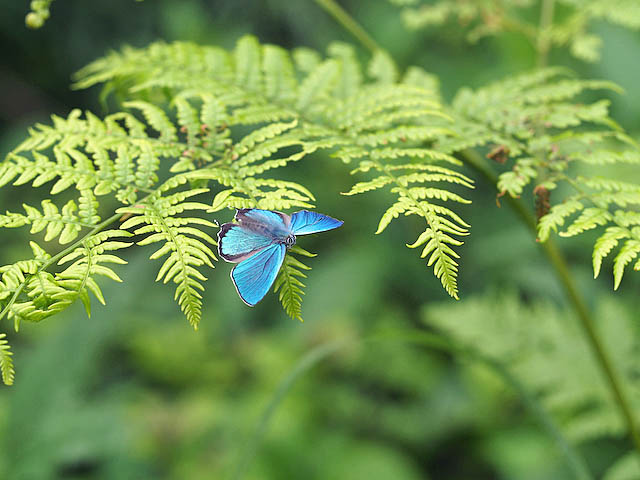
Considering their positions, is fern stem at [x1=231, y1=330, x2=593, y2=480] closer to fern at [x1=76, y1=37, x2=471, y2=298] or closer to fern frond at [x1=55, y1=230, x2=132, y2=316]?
fern at [x1=76, y1=37, x2=471, y2=298]

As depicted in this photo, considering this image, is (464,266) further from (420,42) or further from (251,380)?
(420,42)

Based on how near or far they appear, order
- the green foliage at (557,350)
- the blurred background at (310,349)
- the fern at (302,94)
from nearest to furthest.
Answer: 1. the fern at (302,94)
2. the green foliage at (557,350)
3. the blurred background at (310,349)

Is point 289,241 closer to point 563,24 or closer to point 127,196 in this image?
point 127,196

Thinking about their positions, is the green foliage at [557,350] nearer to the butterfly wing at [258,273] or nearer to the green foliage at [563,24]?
the green foliage at [563,24]

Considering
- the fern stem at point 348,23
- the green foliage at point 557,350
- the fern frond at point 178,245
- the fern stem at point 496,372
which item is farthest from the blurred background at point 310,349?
the fern frond at point 178,245

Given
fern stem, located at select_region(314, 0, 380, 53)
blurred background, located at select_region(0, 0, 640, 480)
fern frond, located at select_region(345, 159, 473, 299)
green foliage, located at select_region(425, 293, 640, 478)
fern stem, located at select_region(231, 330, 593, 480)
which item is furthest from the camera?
blurred background, located at select_region(0, 0, 640, 480)

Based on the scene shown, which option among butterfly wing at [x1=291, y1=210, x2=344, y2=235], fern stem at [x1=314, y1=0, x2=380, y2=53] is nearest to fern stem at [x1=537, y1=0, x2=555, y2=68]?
fern stem at [x1=314, y1=0, x2=380, y2=53]
